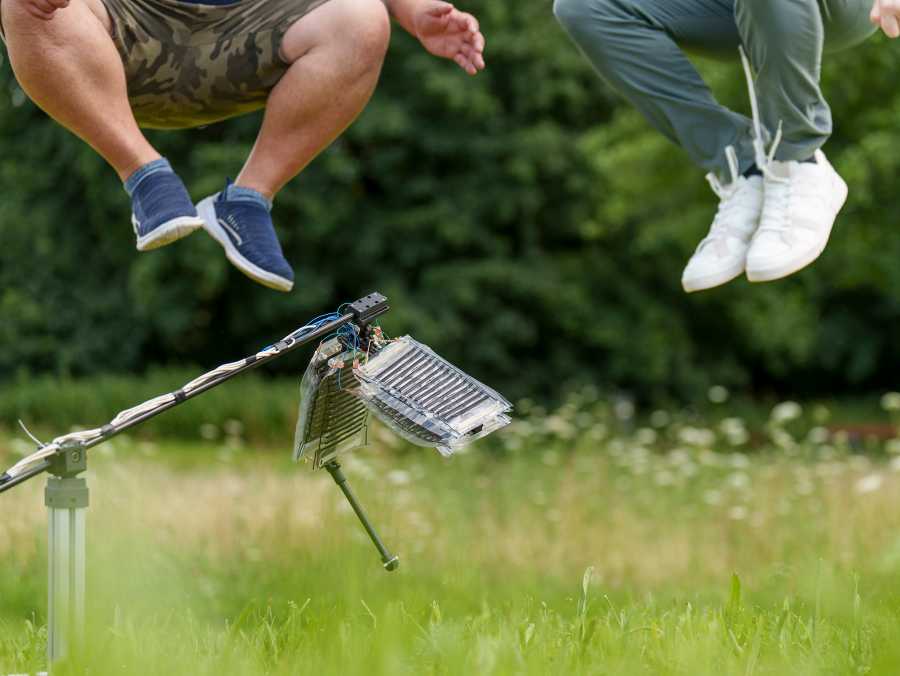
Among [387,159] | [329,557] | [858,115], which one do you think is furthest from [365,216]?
[329,557]

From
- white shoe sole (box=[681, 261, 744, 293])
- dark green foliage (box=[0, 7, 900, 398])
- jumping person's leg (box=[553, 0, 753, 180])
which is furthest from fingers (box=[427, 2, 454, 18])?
dark green foliage (box=[0, 7, 900, 398])

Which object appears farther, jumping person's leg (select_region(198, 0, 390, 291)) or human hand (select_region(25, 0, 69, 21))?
jumping person's leg (select_region(198, 0, 390, 291))

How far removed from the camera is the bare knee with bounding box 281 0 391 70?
2.52 m

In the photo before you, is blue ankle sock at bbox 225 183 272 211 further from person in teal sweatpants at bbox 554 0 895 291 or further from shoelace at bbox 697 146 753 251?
shoelace at bbox 697 146 753 251

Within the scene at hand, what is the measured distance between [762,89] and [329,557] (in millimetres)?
2026

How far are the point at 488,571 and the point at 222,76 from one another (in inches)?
98.5

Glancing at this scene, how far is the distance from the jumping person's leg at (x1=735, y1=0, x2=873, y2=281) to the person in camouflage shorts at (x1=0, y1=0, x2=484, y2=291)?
1.94 ft

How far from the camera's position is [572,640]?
7.57ft

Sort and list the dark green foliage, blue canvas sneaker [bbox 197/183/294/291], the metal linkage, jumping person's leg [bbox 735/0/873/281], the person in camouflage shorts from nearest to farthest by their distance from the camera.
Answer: the metal linkage → the person in camouflage shorts → blue canvas sneaker [bbox 197/183/294/291] → jumping person's leg [bbox 735/0/873/281] → the dark green foliage

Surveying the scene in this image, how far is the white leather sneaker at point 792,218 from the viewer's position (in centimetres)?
261

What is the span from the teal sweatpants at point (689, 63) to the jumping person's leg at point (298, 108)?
1.64 ft

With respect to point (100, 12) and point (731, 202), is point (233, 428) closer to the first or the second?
point (731, 202)

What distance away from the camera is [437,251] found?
15.1 m

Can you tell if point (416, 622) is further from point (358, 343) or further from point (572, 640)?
point (358, 343)
